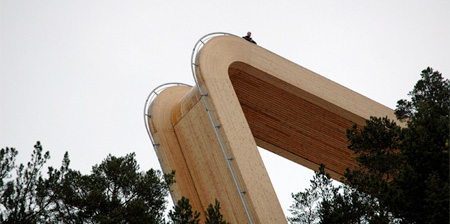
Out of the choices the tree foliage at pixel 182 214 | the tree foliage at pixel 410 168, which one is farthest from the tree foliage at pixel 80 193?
the tree foliage at pixel 410 168

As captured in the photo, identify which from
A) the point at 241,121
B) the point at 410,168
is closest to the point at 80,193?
the point at 241,121

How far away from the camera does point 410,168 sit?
36.0ft

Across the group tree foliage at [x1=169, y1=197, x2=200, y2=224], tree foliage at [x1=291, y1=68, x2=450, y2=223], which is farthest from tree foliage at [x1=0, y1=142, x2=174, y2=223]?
tree foliage at [x1=291, y1=68, x2=450, y2=223]

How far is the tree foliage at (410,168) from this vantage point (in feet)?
35.4

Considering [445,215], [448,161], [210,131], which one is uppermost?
[210,131]

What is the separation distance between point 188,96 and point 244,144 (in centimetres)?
347

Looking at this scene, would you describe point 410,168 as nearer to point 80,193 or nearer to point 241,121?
point 241,121

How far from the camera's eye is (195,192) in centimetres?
1755

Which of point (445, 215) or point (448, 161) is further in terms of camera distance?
point (448, 161)

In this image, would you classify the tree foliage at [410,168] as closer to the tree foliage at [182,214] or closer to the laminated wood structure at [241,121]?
the laminated wood structure at [241,121]

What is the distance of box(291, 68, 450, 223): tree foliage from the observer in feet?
35.4

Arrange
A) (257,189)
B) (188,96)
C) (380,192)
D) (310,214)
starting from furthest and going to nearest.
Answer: (310,214), (188,96), (257,189), (380,192)

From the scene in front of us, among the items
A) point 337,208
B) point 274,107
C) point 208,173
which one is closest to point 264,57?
point 274,107

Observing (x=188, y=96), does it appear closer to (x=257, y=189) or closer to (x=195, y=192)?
(x=195, y=192)
